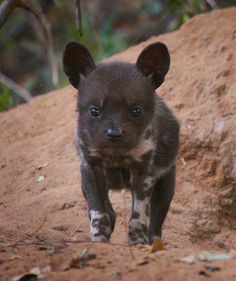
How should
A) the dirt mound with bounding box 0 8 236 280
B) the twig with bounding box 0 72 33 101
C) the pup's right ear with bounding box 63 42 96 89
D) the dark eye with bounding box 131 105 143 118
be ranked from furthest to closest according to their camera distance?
the twig with bounding box 0 72 33 101
the dirt mound with bounding box 0 8 236 280
the pup's right ear with bounding box 63 42 96 89
the dark eye with bounding box 131 105 143 118

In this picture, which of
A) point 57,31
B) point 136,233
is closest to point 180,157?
point 136,233

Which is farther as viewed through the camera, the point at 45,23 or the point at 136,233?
the point at 45,23

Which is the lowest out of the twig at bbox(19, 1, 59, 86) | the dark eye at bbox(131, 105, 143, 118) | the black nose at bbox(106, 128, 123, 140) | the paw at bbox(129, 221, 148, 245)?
the paw at bbox(129, 221, 148, 245)

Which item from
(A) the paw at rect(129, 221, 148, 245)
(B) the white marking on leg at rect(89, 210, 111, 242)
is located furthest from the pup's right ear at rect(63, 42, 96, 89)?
(A) the paw at rect(129, 221, 148, 245)

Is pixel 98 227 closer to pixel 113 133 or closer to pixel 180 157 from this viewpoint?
pixel 113 133

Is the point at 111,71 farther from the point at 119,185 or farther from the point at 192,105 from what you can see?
the point at 192,105

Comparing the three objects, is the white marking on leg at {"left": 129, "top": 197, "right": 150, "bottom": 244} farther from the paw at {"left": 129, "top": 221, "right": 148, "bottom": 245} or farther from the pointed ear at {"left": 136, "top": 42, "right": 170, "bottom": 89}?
the pointed ear at {"left": 136, "top": 42, "right": 170, "bottom": 89}
